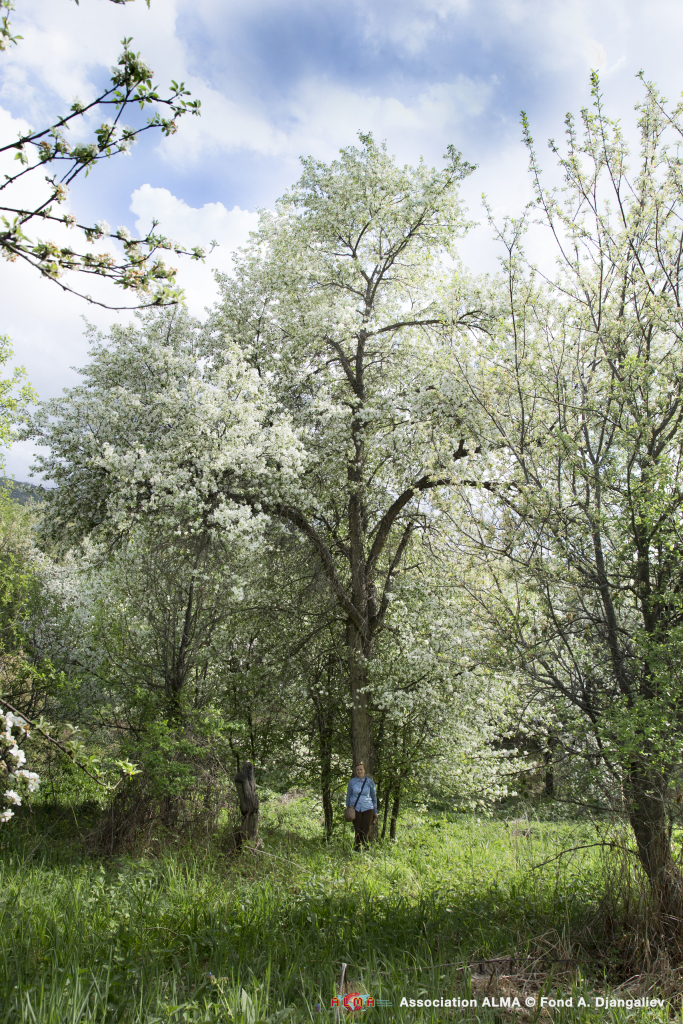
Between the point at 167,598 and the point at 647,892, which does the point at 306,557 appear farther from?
the point at 647,892

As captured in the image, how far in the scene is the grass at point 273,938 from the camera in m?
3.18

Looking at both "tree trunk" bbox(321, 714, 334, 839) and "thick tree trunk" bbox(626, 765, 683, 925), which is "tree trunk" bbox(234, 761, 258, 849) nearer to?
"tree trunk" bbox(321, 714, 334, 839)

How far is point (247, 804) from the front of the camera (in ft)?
25.0

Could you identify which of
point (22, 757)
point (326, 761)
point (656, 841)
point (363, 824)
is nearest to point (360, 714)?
point (326, 761)

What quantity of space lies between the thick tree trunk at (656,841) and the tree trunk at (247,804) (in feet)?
15.0

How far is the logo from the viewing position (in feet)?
10.5

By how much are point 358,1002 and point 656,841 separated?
2703mm

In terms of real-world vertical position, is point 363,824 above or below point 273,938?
below

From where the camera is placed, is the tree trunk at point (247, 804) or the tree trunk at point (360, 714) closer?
the tree trunk at point (247, 804)

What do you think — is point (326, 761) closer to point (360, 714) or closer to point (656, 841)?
point (360, 714)

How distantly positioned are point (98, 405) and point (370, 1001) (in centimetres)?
892

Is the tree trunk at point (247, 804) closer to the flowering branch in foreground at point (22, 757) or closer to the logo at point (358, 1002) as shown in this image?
the logo at point (358, 1002)

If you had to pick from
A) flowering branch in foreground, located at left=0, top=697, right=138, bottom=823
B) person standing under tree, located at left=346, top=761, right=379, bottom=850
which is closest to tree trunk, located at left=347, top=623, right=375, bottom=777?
person standing under tree, located at left=346, top=761, right=379, bottom=850

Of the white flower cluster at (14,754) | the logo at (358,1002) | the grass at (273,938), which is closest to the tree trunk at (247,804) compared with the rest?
the grass at (273,938)
